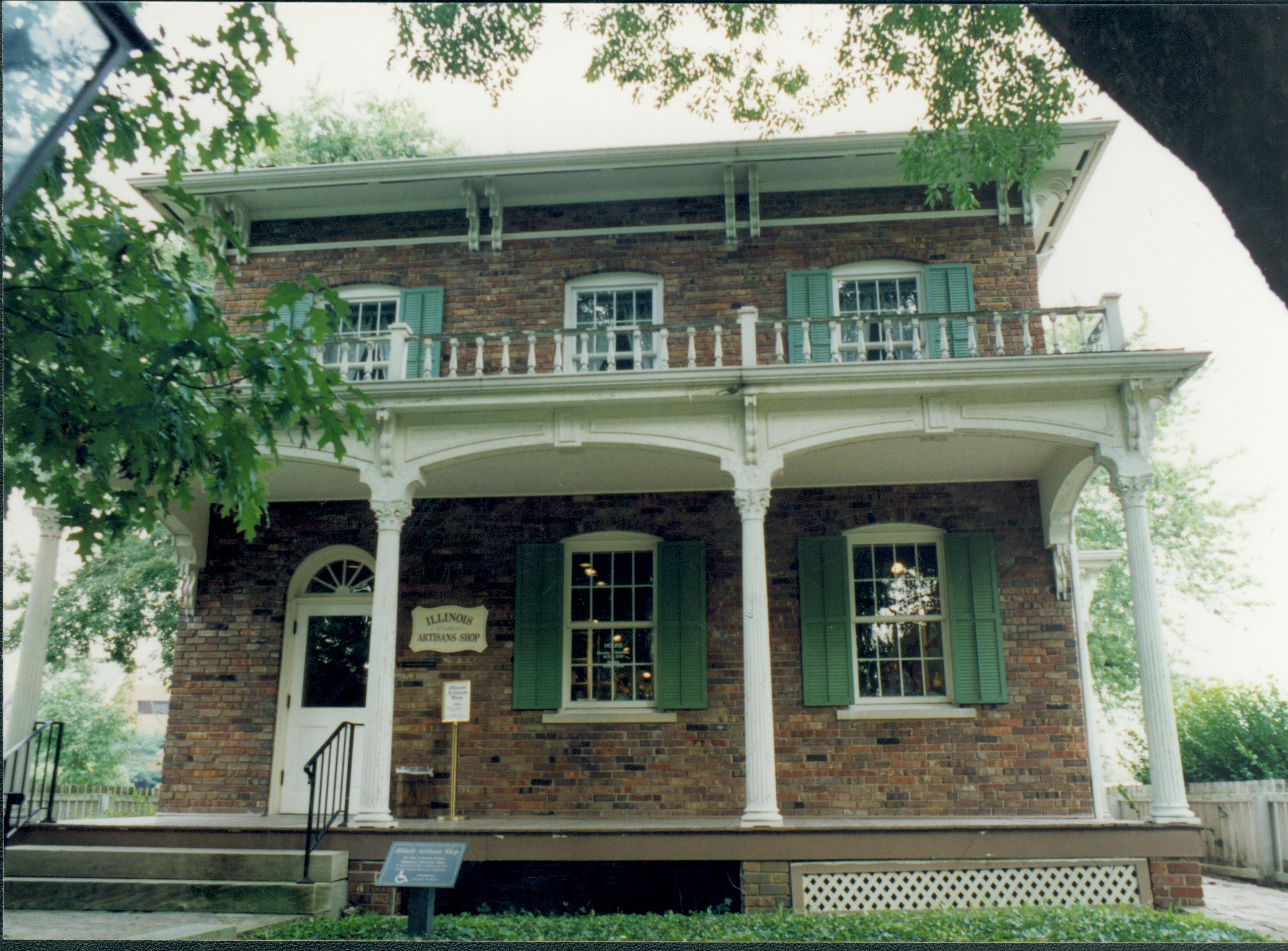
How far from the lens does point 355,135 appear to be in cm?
1015

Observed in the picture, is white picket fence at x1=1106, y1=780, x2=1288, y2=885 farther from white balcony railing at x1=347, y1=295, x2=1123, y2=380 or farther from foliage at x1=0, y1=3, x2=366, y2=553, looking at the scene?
foliage at x1=0, y1=3, x2=366, y2=553

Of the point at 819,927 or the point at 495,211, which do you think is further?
the point at 495,211

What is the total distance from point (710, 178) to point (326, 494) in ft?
16.2

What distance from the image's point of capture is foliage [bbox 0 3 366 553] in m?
4.02

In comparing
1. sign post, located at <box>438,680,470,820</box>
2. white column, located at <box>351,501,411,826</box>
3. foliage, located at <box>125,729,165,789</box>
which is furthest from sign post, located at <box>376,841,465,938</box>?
foliage, located at <box>125,729,165,789</box>

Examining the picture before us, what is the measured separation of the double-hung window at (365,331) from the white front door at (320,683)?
235 centimetres

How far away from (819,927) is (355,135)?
336 inches

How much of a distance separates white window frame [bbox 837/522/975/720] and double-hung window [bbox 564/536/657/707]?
72.0 inches

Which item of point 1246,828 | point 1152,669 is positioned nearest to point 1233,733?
point 1246,828

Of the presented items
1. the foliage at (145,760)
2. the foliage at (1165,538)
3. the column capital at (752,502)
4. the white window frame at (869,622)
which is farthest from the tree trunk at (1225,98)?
the foliage at (1165,538)

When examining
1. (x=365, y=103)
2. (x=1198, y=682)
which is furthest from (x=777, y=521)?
(x=1198, y=682)

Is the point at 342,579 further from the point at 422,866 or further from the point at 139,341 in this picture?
the point at 139,341

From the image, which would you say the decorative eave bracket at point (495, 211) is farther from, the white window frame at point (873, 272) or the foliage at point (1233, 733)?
the foliage at point (1233, 733)

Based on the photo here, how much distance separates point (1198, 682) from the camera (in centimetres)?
1144
